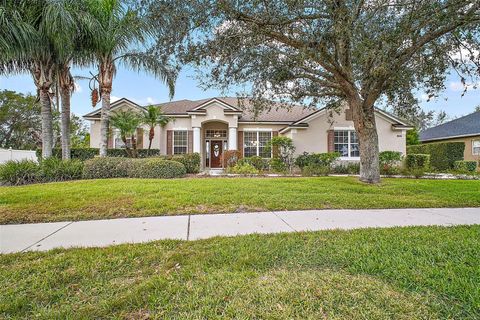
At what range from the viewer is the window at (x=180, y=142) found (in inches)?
739

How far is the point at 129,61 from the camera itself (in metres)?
14.0

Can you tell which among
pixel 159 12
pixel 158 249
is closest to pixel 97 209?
Result: pixel 158 249

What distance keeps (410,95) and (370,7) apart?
535 centimetres

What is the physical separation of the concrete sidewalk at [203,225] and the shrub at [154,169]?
6459 millimetres

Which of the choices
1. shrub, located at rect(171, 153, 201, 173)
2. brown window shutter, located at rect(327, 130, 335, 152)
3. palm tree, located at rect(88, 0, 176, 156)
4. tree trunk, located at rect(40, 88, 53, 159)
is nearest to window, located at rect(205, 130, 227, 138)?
shrub, located at rect(171, 153, 201, 173)

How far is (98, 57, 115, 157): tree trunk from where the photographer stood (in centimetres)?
1383

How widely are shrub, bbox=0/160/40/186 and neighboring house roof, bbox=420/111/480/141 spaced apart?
30.2m

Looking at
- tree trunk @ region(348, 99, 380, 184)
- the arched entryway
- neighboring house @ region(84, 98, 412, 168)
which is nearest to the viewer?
tree trunk @ region(348, 99, 380, 184)

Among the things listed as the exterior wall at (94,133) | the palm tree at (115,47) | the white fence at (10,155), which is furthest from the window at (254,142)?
the white fence at (10,155)

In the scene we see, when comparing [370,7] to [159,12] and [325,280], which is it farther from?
[325,280]

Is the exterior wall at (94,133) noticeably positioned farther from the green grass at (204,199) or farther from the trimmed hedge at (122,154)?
the green grass at (204,199)

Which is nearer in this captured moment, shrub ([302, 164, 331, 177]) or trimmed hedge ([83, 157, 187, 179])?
trimmed hedge ([83, 157, 187, 179])

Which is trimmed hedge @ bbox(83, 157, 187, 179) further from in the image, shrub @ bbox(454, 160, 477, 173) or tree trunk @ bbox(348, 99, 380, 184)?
shrub @ bbox(454, 160, 477, 173)

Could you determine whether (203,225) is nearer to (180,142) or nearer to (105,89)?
(105,89)
